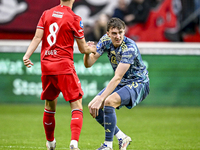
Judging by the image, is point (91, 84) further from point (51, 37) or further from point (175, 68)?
point (51, 37)

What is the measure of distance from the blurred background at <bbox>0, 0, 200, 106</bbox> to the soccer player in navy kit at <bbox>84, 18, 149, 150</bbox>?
278 inches

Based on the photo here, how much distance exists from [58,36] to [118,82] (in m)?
1.10

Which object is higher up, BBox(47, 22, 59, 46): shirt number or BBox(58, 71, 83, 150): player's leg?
BBox(47, 22, 59, 46): shirt number

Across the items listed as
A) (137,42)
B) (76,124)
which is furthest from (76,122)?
(137,42)

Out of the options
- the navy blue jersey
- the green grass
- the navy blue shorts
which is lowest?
the green grass

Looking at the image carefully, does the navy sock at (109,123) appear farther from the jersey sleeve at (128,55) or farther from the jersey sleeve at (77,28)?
the jersey sleeve at (77,28)

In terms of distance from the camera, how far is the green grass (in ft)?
21.1

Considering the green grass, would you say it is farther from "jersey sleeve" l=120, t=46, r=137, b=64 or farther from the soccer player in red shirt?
"jersey sleeve" l=120, t=46, r=137, b=64

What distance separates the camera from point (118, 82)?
538 centimetres

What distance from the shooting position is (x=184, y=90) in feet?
42.8

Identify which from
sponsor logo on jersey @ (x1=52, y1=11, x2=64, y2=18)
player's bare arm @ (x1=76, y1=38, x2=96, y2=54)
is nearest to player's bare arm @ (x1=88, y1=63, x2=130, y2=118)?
player's bare arm @ (x1=76, y1=38, x2=96, y2=54)

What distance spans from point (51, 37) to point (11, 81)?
8.25m

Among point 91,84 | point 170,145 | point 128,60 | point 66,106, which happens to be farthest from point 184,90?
point 128,60

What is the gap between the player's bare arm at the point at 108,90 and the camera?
17.3ft
